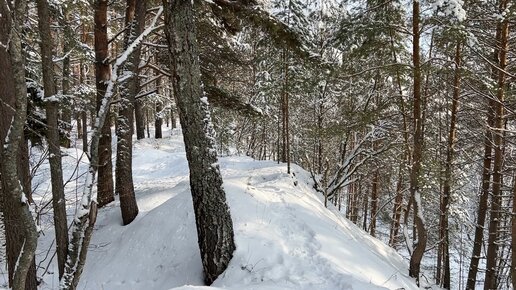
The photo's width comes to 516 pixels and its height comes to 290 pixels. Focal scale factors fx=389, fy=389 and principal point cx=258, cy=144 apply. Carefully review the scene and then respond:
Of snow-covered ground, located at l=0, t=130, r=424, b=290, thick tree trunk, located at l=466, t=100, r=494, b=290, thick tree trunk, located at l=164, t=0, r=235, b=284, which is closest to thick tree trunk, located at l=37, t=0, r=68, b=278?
snow-covered ground, located at l=0, t=130, r=424, b=290

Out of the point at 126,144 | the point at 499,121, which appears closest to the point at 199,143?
the point at 126,144

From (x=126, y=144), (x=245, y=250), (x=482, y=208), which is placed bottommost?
(x=482, y=208)

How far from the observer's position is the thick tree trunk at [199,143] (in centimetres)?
467

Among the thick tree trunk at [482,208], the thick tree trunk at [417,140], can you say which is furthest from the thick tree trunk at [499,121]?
the thick tree trunk at [417,140]

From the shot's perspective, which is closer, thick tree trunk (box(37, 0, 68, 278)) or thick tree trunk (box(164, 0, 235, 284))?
thick tree trunk (box(164, 0, 235, 284))

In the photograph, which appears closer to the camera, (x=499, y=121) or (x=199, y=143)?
(x=199, y=143)

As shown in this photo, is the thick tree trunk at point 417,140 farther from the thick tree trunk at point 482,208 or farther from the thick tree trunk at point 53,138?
the thick tree trunk at point 53,138

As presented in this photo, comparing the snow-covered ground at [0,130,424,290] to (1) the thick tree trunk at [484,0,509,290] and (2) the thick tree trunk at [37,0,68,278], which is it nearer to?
(2) the thick tree trunk at [37,0,68,278]

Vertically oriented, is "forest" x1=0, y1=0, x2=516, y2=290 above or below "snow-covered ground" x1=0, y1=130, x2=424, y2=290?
above

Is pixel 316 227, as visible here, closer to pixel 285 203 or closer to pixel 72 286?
pixel 285 203

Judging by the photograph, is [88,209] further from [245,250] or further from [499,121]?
[499,121]

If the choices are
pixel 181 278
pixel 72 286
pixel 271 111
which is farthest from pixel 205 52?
pixel 271 111

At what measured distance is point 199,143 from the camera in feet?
16.0

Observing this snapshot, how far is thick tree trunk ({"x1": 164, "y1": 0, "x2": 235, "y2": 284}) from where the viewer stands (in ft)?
15.3
